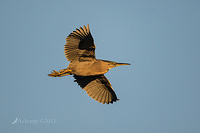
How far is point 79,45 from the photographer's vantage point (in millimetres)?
15367

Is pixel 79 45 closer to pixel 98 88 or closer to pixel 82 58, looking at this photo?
pixel 82 58

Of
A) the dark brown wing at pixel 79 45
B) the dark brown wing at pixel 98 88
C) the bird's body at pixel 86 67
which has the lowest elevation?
the dark brown wing at pixel 98 88

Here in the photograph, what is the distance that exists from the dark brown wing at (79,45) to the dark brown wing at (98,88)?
176 centimetres

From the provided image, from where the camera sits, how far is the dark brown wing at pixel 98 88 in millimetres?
16998

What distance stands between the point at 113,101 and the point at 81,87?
178 centimetres

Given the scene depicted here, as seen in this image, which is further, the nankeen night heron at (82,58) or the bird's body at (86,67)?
the bird's body at (86,67)

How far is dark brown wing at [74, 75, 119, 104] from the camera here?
16998mm

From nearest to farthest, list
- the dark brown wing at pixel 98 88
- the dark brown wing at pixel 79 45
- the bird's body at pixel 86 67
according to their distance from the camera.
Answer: the dark brown wing at pixel 79 45, the bird's body at pixel 86 67, the dark brown wing at pixel 98 88

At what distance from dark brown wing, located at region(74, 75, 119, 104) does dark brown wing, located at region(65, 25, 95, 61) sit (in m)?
1.76

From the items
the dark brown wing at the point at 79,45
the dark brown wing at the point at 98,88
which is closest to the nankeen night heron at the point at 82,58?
the dark brown wing at the point at 79,45

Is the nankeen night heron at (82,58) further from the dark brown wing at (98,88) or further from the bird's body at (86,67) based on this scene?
the dark brown wing at (98,88)

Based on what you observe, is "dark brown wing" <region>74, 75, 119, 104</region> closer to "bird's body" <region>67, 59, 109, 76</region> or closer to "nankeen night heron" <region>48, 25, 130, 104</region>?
"nankeen night heron" <region>48, 25, 130, 104</region>

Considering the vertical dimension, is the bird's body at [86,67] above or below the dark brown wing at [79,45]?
below

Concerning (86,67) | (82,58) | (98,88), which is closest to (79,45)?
(82,58)
